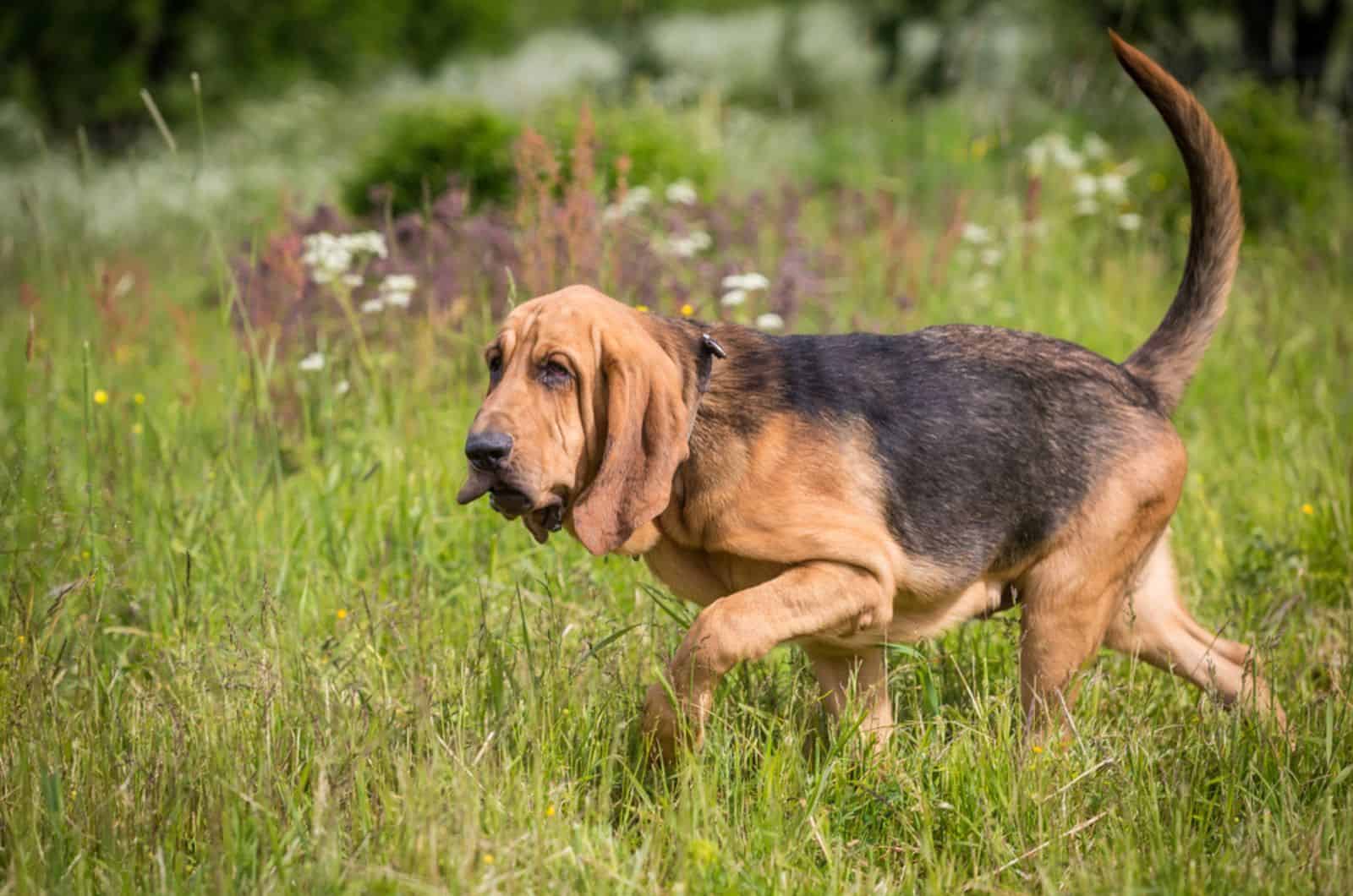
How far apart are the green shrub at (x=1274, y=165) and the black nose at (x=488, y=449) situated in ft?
25.2

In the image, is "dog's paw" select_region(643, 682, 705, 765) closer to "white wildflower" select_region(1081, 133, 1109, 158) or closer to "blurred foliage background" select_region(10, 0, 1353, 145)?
"white wildflower" select_region(1081, 133, 1109, 158)

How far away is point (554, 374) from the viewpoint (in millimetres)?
3520

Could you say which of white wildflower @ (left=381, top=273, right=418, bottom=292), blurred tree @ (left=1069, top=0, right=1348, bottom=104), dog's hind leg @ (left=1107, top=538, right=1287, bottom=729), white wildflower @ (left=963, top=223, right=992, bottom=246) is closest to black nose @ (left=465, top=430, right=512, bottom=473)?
dog's hind leg @ (left=1107, top=538, right=1287, bottom=729)

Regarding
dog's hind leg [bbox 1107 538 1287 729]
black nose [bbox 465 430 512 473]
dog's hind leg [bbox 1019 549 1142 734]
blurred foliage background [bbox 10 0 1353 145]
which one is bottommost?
blurred foliage background [bbox 10 0 1353 145]

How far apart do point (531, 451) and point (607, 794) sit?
36.2 inches

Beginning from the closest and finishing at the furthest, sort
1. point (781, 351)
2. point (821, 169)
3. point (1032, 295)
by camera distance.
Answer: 1. point (781, 351)
2. point (1032, 295)
3. point (821, 169)

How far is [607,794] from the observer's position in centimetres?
355

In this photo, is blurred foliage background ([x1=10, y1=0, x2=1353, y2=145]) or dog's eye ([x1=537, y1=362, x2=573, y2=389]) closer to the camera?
dog's eye ([x1=537, y1=362, x2=573, y2=389])

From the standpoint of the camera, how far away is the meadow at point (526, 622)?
131 inches

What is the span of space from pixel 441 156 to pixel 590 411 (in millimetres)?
6545

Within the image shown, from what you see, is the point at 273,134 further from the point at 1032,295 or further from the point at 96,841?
the point at 96,841

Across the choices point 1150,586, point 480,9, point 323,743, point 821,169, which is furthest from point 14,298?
point 480,9

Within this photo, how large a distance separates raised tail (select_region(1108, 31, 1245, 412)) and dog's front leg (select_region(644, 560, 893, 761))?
56.7 inches

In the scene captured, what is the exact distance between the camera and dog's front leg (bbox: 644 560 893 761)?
11.6ft
